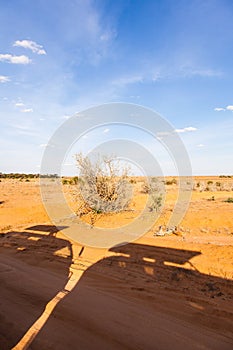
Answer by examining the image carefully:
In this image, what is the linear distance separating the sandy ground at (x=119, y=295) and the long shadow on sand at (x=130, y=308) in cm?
1

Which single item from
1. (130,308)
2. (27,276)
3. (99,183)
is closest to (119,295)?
(130,308)

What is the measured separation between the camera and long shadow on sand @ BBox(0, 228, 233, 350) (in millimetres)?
3715

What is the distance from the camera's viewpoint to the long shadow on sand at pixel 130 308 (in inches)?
146

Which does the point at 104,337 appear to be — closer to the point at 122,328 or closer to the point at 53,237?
the point at 122,328

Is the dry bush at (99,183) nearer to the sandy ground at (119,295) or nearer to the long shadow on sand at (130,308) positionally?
the sandy ground at (119,295)

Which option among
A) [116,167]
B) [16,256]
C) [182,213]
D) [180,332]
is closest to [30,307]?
[180,332]

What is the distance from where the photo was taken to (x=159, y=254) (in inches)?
293

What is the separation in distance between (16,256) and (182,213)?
30.4ft

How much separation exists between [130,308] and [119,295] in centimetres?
57

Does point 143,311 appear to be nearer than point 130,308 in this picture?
Yes

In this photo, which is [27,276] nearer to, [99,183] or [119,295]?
[119,295]

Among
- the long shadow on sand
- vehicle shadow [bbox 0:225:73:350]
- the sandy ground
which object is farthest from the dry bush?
the long shadow on sand

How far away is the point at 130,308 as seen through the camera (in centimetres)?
459

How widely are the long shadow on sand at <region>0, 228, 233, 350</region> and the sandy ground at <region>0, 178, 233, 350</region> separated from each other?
14mm
